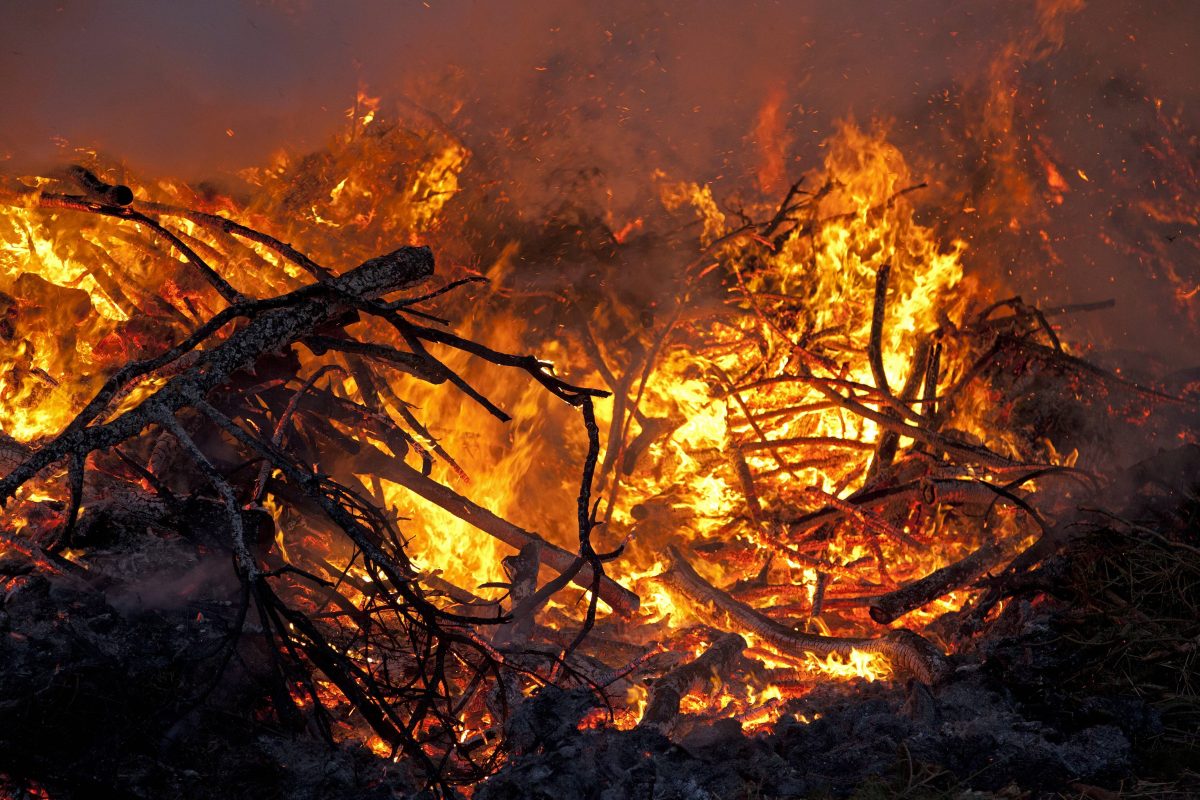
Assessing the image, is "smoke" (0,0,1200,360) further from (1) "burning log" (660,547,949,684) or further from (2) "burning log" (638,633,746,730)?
(2) "burning log" (638,633,746,730)

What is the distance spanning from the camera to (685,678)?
11.8ft

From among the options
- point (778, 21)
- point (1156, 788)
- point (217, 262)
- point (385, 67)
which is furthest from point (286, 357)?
point (778, 21)

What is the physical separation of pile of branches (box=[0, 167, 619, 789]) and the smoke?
3.45 ft

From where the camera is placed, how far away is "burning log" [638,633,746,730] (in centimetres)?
330

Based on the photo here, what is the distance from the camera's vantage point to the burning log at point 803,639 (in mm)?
3447

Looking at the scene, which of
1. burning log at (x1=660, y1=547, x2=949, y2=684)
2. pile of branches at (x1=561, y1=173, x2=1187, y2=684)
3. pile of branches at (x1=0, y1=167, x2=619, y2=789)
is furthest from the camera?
pile of branches at (x1=561, y1=173, x2=1187, y2=684)

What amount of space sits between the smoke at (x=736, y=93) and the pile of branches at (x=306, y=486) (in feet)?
3.45

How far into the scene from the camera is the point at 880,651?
3.75 meters

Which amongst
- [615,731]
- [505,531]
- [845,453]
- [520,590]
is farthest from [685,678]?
[845,453]

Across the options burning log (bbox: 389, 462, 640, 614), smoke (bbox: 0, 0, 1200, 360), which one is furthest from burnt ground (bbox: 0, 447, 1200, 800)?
smoke (bbox: 0, 0, 1200, 360)

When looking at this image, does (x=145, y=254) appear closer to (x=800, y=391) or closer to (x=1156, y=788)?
(x=800, y=391)

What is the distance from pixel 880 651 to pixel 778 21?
455 cm

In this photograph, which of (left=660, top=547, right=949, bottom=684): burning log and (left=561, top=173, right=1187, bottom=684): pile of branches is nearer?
(left=660, top=547, right=949, bottom=684): burning log

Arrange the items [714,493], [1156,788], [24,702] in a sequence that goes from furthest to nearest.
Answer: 1. [714,493]
2. [24,702]
3. [1156,788]
